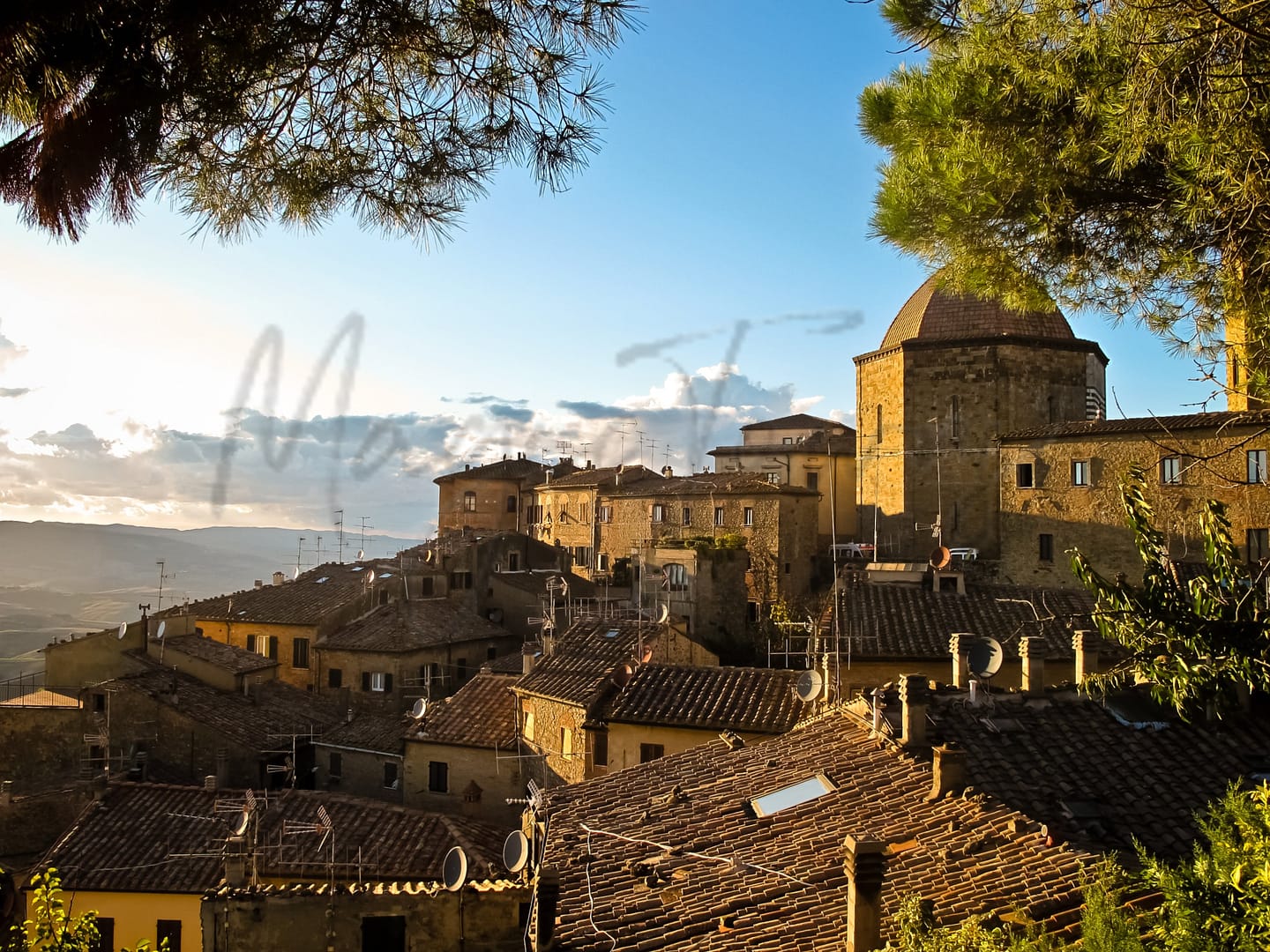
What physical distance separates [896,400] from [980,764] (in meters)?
24.6

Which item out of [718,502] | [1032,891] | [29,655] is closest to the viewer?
[1032,891]

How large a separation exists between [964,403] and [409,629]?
2065cm

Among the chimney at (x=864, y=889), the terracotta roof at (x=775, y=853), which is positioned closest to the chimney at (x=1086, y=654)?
the terracotta roof at (x=775, y=853)

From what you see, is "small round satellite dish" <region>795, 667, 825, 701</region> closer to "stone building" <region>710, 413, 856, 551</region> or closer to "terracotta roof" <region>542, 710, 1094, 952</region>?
"terracotta roof" <region>542, 710, 1094, 952</region>

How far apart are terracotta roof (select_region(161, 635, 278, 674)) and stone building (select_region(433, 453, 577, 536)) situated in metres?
23.1

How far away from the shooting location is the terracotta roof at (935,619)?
1938 centimetres

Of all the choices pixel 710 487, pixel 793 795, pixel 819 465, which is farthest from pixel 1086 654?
pixel 819 465

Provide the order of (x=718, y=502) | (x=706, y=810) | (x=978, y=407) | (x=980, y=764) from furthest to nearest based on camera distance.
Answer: (x=718, y=502)
(x=978, y=407)
(x=706, y=810)
(x=980, y=764)

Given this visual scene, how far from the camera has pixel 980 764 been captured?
11539 mm

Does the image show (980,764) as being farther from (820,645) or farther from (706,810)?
(820,645)

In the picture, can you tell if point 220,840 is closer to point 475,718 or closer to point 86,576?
point 475,718

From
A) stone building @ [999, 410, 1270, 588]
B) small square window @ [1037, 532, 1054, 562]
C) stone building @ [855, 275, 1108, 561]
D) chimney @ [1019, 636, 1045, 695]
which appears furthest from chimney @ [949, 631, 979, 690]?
stone building @ [855, 275, 1108, 561]

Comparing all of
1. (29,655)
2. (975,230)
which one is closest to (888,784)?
(975,230)

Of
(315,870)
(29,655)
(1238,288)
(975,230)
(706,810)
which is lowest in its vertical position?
(29,655)
